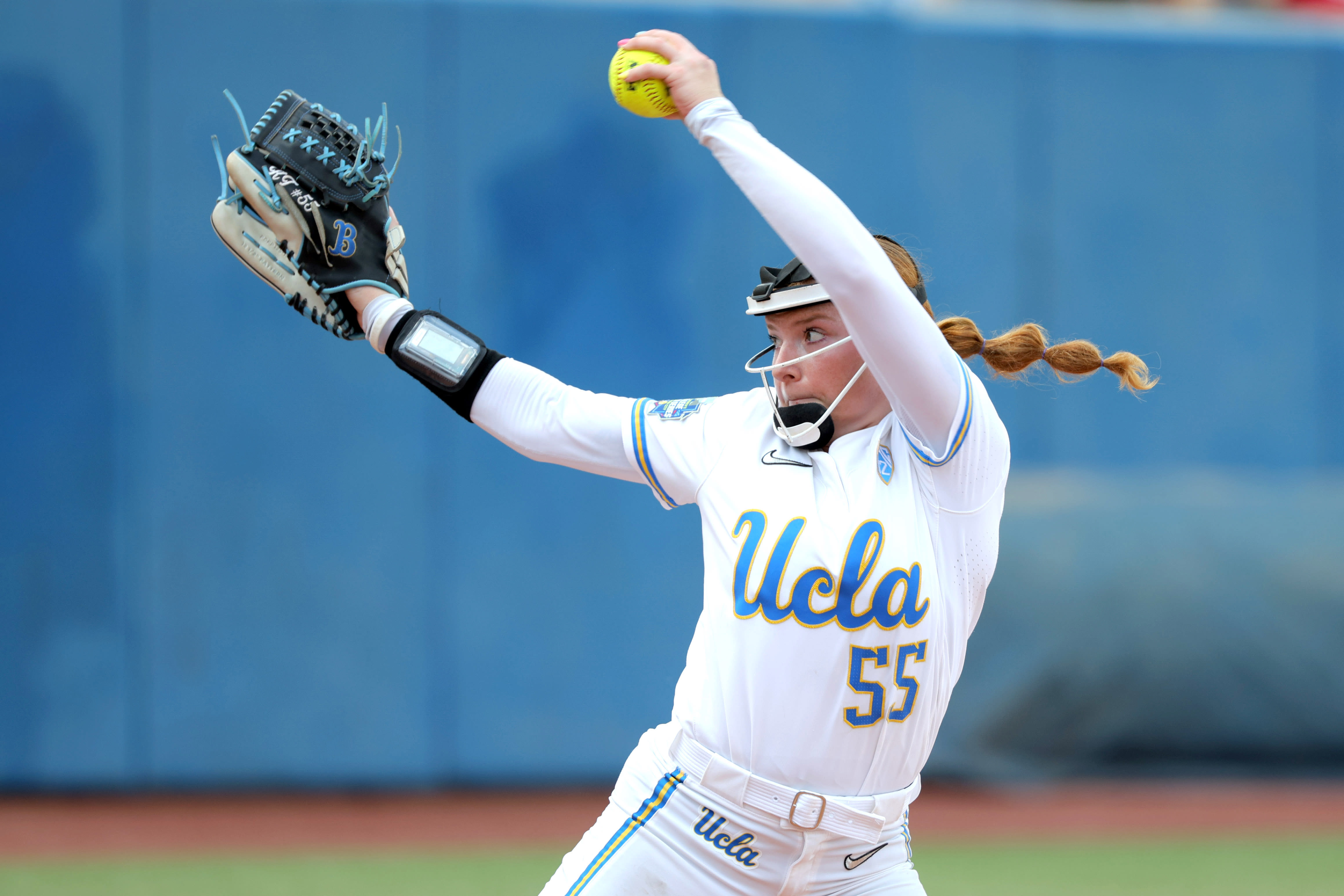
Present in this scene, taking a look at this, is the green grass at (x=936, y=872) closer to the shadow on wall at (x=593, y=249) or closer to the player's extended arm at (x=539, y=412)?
the shadow on wall at (x=593, y=249)

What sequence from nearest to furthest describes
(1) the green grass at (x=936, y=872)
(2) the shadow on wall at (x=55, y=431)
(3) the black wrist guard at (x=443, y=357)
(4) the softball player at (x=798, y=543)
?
1. (4) the softball player at (x=798, y=543)
2. (3) the black wrist guard at (x=443, y=357)
3. (1) the green grass at (x=936, y=872)
4. (2) the shadow on wall at (x=55, y=431)

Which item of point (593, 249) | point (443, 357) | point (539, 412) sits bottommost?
point (539, 412)

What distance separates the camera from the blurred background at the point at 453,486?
7.30 metres

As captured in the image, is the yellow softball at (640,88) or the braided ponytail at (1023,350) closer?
the yellow softball at (640,88)

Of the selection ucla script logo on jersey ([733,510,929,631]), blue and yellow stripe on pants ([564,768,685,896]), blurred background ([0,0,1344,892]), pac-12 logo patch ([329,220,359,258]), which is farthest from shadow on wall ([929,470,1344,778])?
pac-12 logo patch ([329,220,359,258])

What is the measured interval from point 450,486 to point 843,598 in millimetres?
5511

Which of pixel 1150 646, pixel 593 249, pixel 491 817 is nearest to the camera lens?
pixel 491 817

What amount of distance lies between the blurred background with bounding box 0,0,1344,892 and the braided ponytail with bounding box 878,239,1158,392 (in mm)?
4740

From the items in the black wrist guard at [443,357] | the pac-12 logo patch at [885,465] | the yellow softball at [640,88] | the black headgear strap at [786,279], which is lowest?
the pac-12 logo patch at [885,465]

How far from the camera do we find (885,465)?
97.6 inches

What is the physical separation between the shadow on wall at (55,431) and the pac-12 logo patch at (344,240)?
5291mm

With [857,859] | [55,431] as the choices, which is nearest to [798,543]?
[857,859]

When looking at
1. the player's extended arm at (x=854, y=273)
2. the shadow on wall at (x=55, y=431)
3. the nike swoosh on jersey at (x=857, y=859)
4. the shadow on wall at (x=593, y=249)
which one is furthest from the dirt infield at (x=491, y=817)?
the player's extended arm at (x=854, y=273)

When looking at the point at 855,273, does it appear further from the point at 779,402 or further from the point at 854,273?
the point at 779,402
